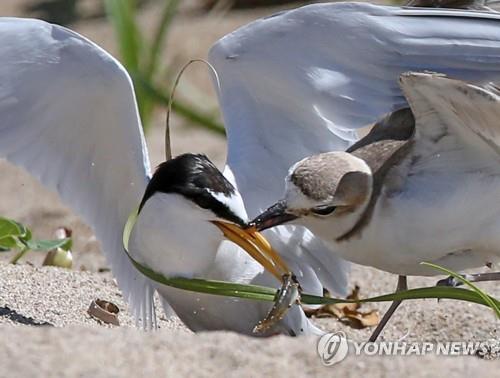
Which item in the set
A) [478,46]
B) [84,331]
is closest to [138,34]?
[478,46]

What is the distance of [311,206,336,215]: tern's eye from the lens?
3.50m

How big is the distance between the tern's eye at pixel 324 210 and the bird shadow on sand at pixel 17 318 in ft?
2.62

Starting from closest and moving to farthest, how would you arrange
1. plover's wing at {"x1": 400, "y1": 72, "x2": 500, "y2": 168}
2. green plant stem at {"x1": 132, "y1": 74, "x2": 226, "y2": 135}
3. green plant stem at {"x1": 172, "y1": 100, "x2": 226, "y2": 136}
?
plover's wing at {"x1": 400, "y1": 72, "x2": 500, "y2": 168}, green plant stem at {"x1": 132, "y1": 74, "x2": 226, "y2": 135}, green plant stem at {"x1": 172, "y1": 100, "x2": 226, "y2": 136}

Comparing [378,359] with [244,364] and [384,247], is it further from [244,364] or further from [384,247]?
[384,247]

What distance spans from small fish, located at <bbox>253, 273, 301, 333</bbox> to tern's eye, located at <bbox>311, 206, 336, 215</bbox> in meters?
0.19

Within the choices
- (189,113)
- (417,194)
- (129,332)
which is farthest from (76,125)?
(189,113)

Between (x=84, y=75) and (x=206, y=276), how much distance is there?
0.70m

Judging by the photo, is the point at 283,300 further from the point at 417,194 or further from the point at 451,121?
the point at 451,121

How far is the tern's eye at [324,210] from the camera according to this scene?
3500 millimetres

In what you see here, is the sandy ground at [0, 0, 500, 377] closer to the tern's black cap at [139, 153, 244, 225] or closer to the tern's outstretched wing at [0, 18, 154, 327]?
the tern's outstretched wing at [0, 18, 154, 327]

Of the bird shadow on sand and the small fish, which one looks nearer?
the small fish

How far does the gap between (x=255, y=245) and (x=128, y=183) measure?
58 centimetres

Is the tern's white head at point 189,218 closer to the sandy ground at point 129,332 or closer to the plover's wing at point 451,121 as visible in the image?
the sandy ground at point 129,332

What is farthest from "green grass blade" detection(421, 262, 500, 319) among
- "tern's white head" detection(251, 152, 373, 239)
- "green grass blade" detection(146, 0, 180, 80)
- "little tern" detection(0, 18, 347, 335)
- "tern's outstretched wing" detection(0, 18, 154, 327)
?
"green grass blade" detection(146, 0, 180, 80)
